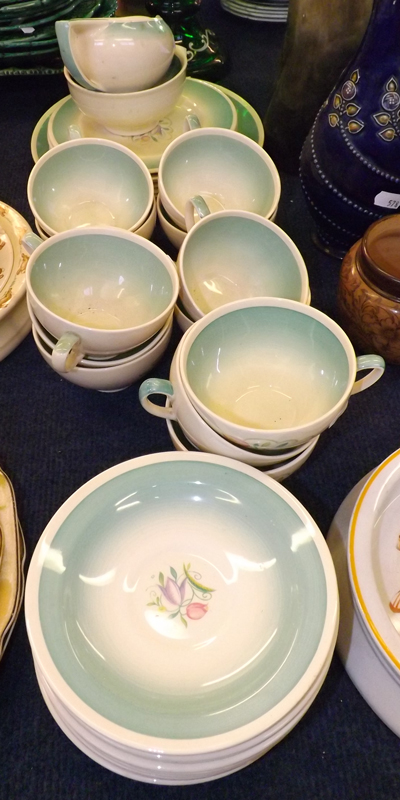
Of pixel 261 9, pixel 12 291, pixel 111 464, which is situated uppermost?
pixel 261 9

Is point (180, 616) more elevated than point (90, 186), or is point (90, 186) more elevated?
point (90, 186)

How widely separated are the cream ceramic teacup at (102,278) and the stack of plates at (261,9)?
0.77 m

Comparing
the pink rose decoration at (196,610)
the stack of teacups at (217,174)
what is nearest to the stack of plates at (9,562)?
the pink rose decoration at (196,610)

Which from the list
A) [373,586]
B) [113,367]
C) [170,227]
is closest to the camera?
[373,586]

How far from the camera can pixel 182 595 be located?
0.47m

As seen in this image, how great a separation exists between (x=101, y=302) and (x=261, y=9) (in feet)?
2.67

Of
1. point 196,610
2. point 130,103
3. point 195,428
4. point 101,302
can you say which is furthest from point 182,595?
point 130,103

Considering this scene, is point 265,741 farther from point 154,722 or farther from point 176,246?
point 176,246

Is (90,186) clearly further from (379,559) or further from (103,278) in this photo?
(379,559)

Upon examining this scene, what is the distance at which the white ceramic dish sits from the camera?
0.81m

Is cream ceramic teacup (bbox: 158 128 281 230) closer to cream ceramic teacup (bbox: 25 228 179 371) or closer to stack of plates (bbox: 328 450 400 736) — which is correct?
cream ceramic teacup (bbox: 25 228 179 371)

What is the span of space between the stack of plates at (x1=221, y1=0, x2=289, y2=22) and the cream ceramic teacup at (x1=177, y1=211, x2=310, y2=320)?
705mm

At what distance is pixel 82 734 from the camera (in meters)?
0.39

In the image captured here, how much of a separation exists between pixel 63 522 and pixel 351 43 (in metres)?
0.67
